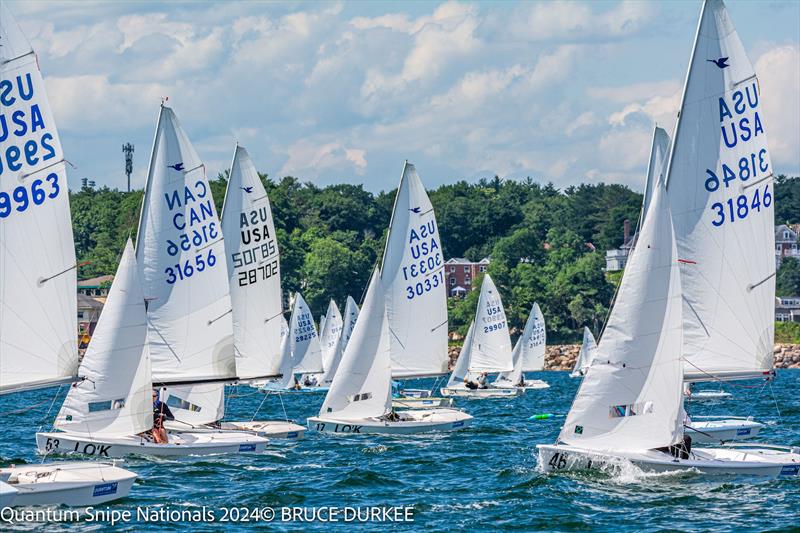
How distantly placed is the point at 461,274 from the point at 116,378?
12928 centimetres

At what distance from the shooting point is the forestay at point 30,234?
22594 millimetres

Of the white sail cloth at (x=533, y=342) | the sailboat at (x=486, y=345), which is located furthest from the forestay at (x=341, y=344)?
the white sail cloth at (x=533, y=342)

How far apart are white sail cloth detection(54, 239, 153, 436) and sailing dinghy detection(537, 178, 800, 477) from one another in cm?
904

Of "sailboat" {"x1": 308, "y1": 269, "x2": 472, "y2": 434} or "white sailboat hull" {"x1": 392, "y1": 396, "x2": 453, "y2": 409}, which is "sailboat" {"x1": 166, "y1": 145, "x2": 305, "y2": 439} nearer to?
"sailboat" {"x1": 308, "y1": 269, "x2": 472, "y2": 434}

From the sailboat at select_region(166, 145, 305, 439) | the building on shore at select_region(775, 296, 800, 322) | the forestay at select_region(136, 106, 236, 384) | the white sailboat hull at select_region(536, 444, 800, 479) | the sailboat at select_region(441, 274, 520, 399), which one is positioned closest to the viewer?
the white sailboat hull at select_region(536, 444, 800, 479)

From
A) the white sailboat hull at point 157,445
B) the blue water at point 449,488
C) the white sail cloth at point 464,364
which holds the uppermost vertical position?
the white sail cloth at point 464,364

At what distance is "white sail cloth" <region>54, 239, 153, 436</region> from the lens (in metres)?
28.8

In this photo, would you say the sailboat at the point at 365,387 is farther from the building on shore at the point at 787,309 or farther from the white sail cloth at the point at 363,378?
the building on shore at the point at 787,309

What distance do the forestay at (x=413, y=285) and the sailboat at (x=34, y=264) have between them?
20277mm

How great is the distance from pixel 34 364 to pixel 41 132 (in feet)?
13.2

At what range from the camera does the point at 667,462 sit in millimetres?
26562

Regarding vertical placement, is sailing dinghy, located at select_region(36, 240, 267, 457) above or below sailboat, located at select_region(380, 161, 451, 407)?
below

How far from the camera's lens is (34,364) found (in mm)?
23016

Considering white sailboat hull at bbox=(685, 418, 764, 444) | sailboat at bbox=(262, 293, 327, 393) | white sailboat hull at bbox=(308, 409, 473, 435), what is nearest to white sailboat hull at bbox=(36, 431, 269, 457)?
white sailboat hull at bbox=(308, 409, 473, 435)
